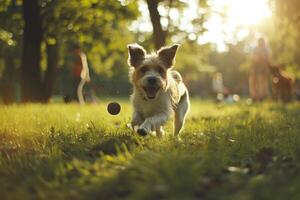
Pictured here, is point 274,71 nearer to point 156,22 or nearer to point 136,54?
point 156,22

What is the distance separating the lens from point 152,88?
25.3 ft

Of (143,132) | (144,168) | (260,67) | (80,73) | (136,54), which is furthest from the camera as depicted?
(260,67)

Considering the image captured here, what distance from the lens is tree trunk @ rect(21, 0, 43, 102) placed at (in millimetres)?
18250

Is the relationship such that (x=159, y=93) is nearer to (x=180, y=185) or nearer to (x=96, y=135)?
(x=96, y=135)

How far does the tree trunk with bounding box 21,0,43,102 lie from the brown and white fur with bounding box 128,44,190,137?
1055cm

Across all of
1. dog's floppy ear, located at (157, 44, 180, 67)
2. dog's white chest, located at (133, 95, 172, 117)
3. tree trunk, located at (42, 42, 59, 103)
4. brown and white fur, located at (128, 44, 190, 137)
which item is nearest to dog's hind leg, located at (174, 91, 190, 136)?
brown and white fur, located at (128, 44, 190, 137)

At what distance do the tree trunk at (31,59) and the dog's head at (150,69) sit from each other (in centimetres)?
1063

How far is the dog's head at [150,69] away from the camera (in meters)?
7.70

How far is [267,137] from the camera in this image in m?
7.35

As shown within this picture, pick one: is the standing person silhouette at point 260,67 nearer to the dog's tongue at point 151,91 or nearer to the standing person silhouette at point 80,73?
the standing person silhouette at point 80,73

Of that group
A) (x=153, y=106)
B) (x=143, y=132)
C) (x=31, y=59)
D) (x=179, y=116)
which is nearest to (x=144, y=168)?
(x=143, y=132)

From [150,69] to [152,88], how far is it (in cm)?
33

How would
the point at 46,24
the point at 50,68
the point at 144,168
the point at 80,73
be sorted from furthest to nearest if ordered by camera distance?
the point at 50,68 → the point at 80,73 → the point at 46,24 → the point at 144,168

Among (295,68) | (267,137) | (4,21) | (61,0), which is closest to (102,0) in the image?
(61,0)
